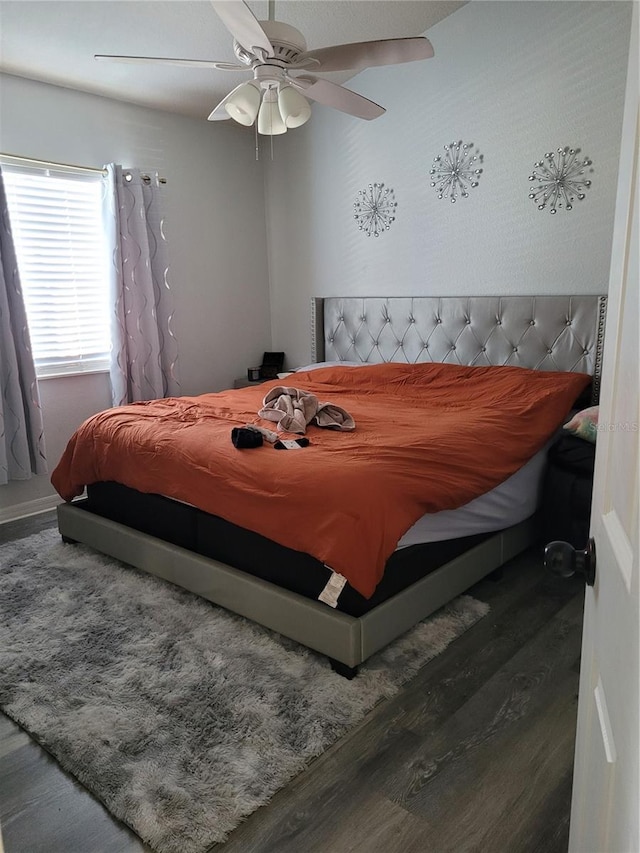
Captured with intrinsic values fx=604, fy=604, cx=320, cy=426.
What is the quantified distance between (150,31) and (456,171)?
6.41 feet

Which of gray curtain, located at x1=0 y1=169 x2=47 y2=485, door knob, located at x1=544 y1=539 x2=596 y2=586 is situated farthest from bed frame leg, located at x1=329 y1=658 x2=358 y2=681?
gray curtain, located at x1=0 y1=169 x2=47 y2=485

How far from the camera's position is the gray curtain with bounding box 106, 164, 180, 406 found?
4.18 m

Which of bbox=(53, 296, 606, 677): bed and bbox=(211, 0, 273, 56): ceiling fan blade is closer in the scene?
bbox=(211, 0, 273, 56): ceiling fan blade

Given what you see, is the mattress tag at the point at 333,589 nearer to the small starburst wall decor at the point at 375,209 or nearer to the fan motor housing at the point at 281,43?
the fan motor housing at the point at 281,43

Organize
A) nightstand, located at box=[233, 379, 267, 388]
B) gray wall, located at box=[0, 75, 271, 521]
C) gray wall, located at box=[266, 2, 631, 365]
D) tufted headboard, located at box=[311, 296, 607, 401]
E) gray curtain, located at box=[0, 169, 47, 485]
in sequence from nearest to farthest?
gray wall, located at box=[266, 2, 631, 365]
tufted headboard, located at box=[311, 296, 607, 401]
gray curtain, located at box=[0, 169, 47, 485]
gray wall, located at box=[0, 75, 271, 521]
nightstand, located at box=[233, 379, 267, 388]

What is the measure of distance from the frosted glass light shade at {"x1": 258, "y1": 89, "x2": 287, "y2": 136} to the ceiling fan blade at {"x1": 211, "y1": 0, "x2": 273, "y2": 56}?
1.29 feet

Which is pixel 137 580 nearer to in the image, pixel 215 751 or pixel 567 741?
pixel 215 751

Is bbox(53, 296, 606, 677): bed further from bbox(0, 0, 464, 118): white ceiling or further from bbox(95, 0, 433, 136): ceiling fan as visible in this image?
bbox(0, 0, 464, 118): white ceiling

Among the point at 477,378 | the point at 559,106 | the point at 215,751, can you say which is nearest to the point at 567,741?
the point at 215,751

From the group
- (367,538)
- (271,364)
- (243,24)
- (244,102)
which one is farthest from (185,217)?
(367,538)

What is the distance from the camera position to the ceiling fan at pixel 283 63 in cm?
212

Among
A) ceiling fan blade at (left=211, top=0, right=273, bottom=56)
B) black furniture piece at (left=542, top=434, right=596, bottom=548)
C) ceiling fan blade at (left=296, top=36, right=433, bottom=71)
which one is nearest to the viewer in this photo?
ceiling fan blade at (left=211, top=0, right=273, bottom=56)

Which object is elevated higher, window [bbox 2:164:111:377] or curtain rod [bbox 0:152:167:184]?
curtain rod [bbox 0:152:167:184]

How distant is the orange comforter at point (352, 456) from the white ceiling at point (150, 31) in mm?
2017
